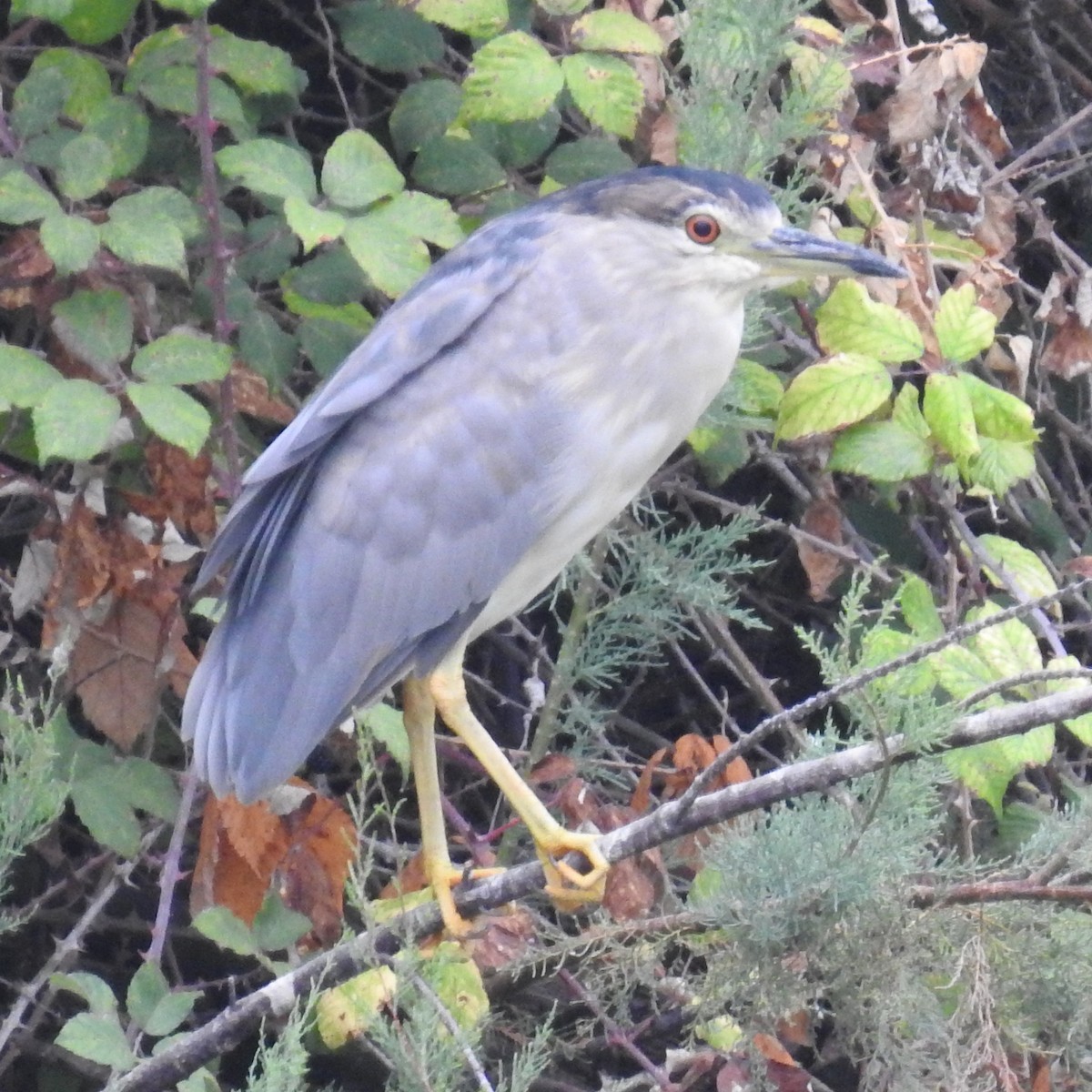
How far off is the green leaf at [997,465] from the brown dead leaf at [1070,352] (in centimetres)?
37

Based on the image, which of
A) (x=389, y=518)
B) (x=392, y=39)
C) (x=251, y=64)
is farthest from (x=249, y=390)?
(x=392, y=39)

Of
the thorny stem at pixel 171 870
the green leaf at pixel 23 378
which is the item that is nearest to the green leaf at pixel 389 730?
the thorny stem at pixel 171 870

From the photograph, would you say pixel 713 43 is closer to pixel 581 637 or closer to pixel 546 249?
pixel 546 249

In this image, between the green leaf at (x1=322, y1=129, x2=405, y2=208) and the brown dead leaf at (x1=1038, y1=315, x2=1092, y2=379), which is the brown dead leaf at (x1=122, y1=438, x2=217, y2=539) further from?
the brown dead leaf at (x1=1038, y1=315, x2=1092, y2=379)

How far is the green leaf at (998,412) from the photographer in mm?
1979

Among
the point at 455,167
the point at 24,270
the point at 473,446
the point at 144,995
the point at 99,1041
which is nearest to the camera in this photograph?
the point at 99,1041

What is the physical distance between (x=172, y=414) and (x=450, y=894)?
624 millimetres

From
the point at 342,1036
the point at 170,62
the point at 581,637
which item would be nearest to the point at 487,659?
the point at 581,637

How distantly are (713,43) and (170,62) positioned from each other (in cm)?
70

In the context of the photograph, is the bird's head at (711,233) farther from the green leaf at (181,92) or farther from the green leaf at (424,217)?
the green leaf at (181,92)

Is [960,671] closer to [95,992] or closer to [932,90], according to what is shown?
[932,90]

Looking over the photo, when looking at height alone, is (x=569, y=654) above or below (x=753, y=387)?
below

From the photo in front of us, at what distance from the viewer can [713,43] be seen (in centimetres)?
193

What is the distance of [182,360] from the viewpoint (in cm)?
189
